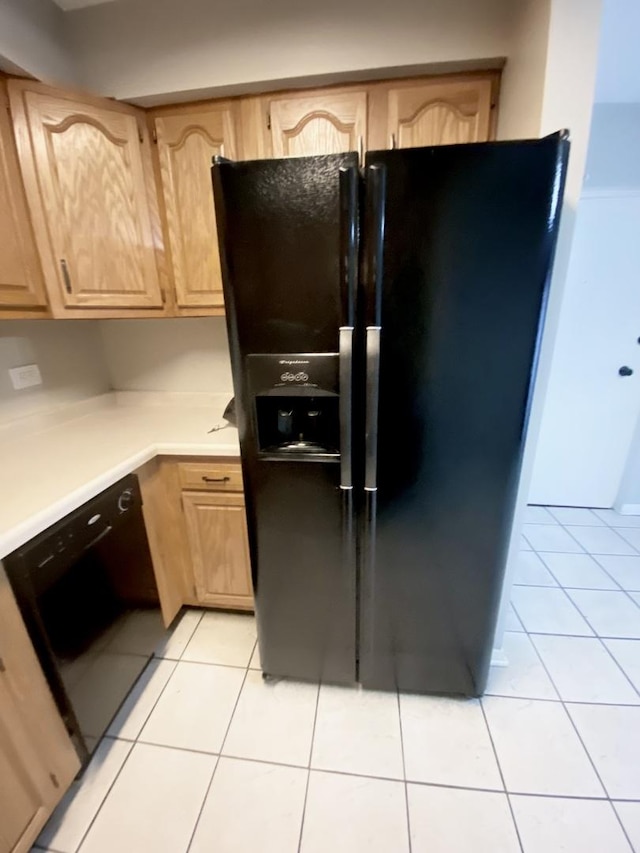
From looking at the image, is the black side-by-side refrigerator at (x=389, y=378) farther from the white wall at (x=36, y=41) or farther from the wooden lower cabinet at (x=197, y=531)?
the white wall at (x=36, y=41)

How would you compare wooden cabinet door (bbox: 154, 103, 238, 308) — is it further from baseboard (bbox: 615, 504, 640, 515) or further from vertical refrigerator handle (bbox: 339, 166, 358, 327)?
baseboard (bbox: 615, 504, 640, 515)

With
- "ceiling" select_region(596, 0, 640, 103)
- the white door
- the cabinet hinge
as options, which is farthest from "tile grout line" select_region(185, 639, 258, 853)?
"ceiling" select_region(596, 0, 640, 103)

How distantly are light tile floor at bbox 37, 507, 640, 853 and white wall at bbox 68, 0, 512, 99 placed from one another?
2138 mm

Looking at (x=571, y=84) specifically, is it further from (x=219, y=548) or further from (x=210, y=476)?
(x=219, y=548)

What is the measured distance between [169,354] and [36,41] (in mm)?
1255

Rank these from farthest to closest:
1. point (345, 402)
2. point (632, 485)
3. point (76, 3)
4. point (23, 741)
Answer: point (632, 485) < point (76, 3) < point (345, 402) < point (23, 741)

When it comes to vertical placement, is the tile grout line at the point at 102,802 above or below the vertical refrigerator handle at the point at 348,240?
below

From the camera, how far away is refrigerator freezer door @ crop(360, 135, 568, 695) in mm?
945

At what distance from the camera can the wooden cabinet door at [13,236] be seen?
51.6 inches

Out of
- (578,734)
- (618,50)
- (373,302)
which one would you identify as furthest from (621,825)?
(618,50)

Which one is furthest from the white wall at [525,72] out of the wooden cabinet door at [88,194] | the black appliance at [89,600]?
the black appliance at [89,600]

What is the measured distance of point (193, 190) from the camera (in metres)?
1.59

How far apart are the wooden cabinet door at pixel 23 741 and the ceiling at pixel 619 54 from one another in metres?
2.71

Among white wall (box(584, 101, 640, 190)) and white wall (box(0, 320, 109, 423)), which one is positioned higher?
white wall (box(584, 101, 640, 190))
